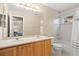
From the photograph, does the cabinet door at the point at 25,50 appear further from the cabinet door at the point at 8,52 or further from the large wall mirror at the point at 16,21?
the large wall mirror at the point at 16,21

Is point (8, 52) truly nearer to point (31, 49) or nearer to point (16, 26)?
point (31, 49)

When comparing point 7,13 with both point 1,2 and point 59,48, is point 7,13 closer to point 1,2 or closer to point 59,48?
point 1,2

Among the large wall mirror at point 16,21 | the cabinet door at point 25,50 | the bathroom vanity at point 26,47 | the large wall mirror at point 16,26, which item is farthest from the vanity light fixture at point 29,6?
the cabinet door at point 25,50

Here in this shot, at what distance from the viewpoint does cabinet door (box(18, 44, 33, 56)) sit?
1.50m

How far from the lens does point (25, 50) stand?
160 centimetres

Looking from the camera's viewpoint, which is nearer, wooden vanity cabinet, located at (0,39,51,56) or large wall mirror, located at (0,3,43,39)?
wooden vanity cabinet, located at (0,39,51,56)

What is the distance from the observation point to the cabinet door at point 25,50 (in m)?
1.50

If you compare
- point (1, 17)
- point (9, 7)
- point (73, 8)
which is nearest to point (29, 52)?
point (1, 17)

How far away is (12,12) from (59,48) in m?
1.14

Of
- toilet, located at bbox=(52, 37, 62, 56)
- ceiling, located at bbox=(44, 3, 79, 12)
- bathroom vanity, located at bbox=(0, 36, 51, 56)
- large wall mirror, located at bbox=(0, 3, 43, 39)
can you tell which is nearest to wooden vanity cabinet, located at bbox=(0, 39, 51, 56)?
bathroom vanity, located at bbox=(0, 36, 51, 56)

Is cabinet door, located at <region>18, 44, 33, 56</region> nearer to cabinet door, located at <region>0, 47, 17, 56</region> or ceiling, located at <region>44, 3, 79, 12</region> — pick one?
cabinet door, located at <region>0, 47, 17, 56</region>

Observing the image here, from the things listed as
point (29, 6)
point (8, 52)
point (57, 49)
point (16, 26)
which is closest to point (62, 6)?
point (29, 6)

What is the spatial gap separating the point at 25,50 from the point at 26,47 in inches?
2.0

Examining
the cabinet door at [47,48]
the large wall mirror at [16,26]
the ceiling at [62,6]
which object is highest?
the ceiling at [62,6]
